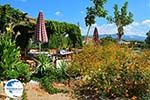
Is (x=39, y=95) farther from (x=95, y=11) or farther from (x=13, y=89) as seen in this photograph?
(x=95, y=11)

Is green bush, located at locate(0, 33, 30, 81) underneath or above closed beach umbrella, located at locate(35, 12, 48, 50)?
underneath

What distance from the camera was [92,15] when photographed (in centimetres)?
4262

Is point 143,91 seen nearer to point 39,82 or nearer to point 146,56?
point 39,82

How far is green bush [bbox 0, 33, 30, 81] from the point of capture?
43.4ft

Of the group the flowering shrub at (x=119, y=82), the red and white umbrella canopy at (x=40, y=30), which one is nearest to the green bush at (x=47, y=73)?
the flowering shrub at (x=119, y=82)

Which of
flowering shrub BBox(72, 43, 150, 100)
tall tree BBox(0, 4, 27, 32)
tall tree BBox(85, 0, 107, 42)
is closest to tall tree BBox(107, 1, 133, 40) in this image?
tall tree BBox(85, 0, 107, 42)

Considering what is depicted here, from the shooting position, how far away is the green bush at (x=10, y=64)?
1323 centimetres

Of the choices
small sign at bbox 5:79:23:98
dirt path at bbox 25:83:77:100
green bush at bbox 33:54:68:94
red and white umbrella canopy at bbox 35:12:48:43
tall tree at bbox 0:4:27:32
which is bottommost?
dirt path at bbox 25:83:77:100

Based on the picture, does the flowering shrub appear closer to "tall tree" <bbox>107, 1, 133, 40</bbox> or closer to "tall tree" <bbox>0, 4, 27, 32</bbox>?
"tall tree" <bbox>0, 4, 27, 32</bbox>

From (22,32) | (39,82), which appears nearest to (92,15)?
(22,32)

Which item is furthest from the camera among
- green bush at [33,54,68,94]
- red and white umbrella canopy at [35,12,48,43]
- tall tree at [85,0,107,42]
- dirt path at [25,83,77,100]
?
tall tree at [85,0,107,42]

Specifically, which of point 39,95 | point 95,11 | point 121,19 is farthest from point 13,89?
point 121,19

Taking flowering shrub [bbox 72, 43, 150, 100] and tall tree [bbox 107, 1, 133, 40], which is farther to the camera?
tall tree [bbox 107, 1, 133, 40]

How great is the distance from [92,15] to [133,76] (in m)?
→ 30.7
